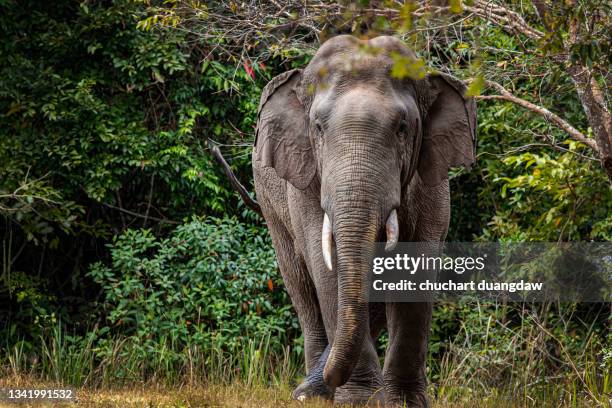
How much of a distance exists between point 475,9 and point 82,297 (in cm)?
593

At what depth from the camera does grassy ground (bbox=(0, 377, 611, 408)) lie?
7.06 m

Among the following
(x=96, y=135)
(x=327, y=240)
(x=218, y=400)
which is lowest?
(x=218, y=400)

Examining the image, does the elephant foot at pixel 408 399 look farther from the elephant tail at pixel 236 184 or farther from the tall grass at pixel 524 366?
the elephant tail at pixel 236 184

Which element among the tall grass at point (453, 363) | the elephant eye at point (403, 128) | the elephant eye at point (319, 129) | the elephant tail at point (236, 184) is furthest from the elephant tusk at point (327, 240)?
the elephant tail at point (236, 184)

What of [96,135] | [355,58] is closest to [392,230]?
[355,58]

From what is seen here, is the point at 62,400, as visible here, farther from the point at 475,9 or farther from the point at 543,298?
the point at 543,298

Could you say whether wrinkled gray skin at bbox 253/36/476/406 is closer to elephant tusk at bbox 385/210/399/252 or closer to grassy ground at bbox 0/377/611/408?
elephant tusk at bbox 385/210/399/252

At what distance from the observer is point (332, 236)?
20.6 feet

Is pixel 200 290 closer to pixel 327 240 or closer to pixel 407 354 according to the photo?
pixel 407 354

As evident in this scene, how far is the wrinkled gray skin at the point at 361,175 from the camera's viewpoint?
6074 millimetres

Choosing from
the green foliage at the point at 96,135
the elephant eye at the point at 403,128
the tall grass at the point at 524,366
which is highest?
the green foliage at the point at 96,135

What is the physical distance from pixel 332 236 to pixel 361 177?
403 mm

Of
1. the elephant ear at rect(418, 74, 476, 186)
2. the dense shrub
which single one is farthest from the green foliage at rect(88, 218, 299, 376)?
the elephant ear at rect(418, 74, 476, 186)

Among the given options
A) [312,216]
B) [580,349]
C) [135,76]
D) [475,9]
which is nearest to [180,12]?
[135,76]
